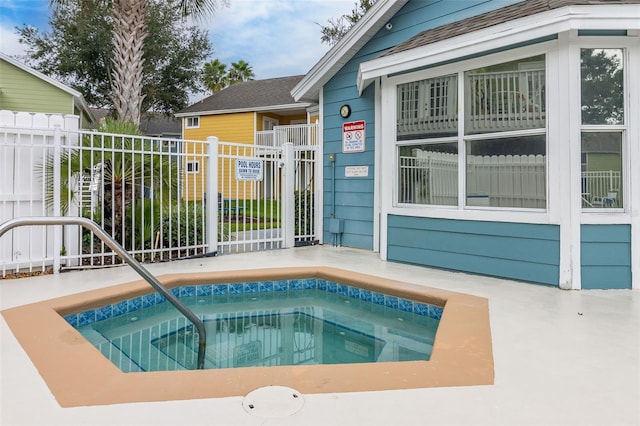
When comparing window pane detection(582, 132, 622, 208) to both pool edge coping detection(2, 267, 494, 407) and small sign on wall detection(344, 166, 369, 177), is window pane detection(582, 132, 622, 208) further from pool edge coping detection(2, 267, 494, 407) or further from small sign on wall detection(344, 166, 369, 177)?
small sign on wall detection(344, 166, 369, 177)

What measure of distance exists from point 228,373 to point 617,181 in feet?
14.6

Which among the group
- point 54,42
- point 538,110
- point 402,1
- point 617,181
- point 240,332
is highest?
point 54,42

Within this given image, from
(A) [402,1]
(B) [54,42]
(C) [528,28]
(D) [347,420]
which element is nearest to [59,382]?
(D) [347,420]

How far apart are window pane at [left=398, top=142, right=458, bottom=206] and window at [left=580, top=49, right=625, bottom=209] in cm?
145

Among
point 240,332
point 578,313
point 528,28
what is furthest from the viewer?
point 528,28

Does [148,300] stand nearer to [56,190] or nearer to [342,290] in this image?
[56,190]

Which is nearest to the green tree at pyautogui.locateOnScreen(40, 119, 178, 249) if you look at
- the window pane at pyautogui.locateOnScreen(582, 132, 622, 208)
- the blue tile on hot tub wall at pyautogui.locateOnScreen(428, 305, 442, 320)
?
the blue tile on hot tub wall at pyautogui.locateOnScreen(428, 305, 442, 320)

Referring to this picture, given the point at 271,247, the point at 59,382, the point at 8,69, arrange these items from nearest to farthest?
the point at 59,382, the point at 271,247, the point at 8,69

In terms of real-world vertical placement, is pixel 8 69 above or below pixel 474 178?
above

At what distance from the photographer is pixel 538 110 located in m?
4.65

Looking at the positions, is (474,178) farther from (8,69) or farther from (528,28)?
(8,69)

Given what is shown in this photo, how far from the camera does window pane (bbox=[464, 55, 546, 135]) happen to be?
15.3 ft

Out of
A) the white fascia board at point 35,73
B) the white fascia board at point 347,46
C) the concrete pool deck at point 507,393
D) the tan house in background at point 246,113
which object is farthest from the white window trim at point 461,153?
the tan house in background at point 246,113

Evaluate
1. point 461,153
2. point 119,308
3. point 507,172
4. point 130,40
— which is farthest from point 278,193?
point 130,40
